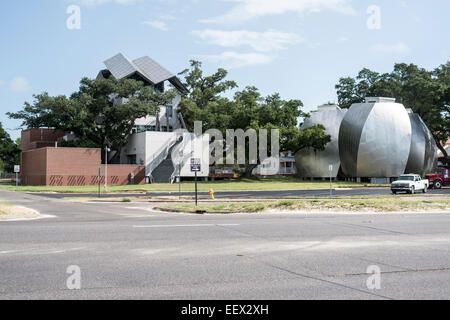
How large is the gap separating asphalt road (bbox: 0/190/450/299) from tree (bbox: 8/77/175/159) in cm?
5224

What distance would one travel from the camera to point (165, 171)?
216ft

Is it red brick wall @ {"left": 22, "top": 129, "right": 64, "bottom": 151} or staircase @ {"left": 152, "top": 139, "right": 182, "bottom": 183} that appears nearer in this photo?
staircase @ {"left": 152, "top": 139, "right": 182, "bottom": 183}

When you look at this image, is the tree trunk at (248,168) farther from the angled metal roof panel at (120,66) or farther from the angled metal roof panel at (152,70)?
the angled metal roof panel at (120,66)

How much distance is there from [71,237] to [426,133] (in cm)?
6236

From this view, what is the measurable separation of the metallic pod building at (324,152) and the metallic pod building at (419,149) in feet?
37.9

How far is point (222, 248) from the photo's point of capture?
388 inches

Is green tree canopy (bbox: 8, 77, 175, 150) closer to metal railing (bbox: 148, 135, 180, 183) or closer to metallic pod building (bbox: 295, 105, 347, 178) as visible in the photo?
metal railing (bbox: 148, 135, 180, 183)

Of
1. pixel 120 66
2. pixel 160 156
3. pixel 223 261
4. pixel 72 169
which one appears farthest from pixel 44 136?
pixel 223 261

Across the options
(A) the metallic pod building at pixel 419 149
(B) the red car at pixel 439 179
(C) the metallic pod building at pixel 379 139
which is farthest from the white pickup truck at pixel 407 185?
(A) the metallic pod building at pixel 419 149

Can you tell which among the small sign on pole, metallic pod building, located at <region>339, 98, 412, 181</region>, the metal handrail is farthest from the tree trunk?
the small sign on pole

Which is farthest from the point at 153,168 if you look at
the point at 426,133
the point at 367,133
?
the point at 426,133

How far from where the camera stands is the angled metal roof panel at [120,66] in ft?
241

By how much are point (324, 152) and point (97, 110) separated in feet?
120

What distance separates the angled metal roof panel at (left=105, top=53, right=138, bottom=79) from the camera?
7344 cm
